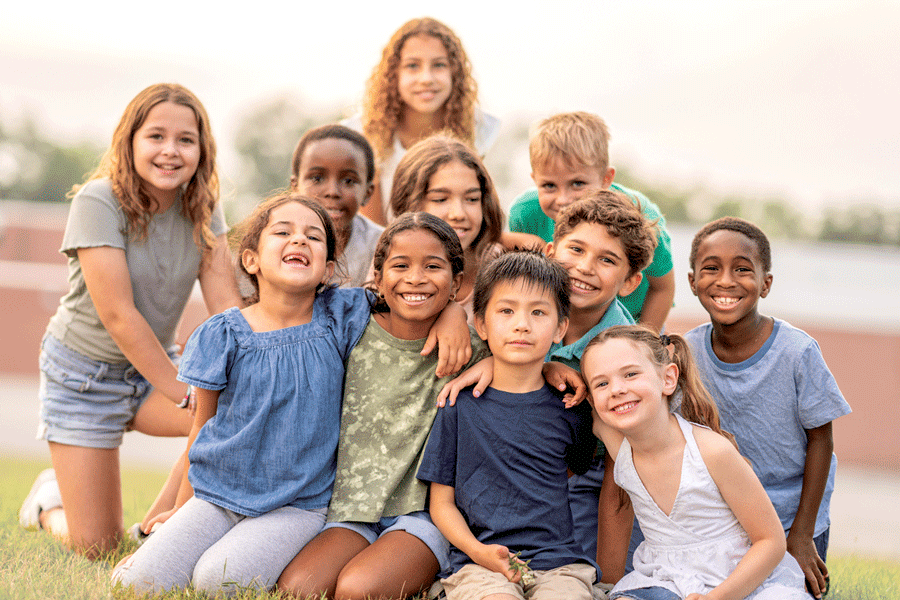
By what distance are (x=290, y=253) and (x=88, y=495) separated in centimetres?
181

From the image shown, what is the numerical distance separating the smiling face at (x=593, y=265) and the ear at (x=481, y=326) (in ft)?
1.35

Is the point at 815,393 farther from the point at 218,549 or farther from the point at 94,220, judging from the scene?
the point at 94,220

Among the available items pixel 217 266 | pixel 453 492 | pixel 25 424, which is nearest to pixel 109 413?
pixel 217 266

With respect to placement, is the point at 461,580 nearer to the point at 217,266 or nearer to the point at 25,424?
the point at 217,266

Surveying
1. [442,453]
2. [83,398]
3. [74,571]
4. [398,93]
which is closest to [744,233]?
[442,453]

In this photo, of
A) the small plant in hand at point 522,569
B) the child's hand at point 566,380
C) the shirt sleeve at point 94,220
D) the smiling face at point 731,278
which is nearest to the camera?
the small plant in hand at point 522,569

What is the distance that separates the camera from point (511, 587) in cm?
265

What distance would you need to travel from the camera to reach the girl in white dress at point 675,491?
2.72 metres

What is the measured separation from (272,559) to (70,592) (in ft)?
2.43

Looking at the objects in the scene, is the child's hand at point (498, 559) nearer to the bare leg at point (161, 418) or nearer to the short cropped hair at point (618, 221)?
the short cropped hair at point (618, 221)

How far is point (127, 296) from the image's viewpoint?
12.3ft

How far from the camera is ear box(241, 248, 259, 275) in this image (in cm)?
327

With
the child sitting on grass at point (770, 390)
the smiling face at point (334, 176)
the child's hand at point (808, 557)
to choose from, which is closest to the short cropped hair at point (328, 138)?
the smiling face at point (334, 176)

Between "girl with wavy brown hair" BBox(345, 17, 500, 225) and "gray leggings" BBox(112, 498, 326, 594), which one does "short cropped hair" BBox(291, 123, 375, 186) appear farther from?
"gray leggings" BBox(112, 498, 326, 594)
